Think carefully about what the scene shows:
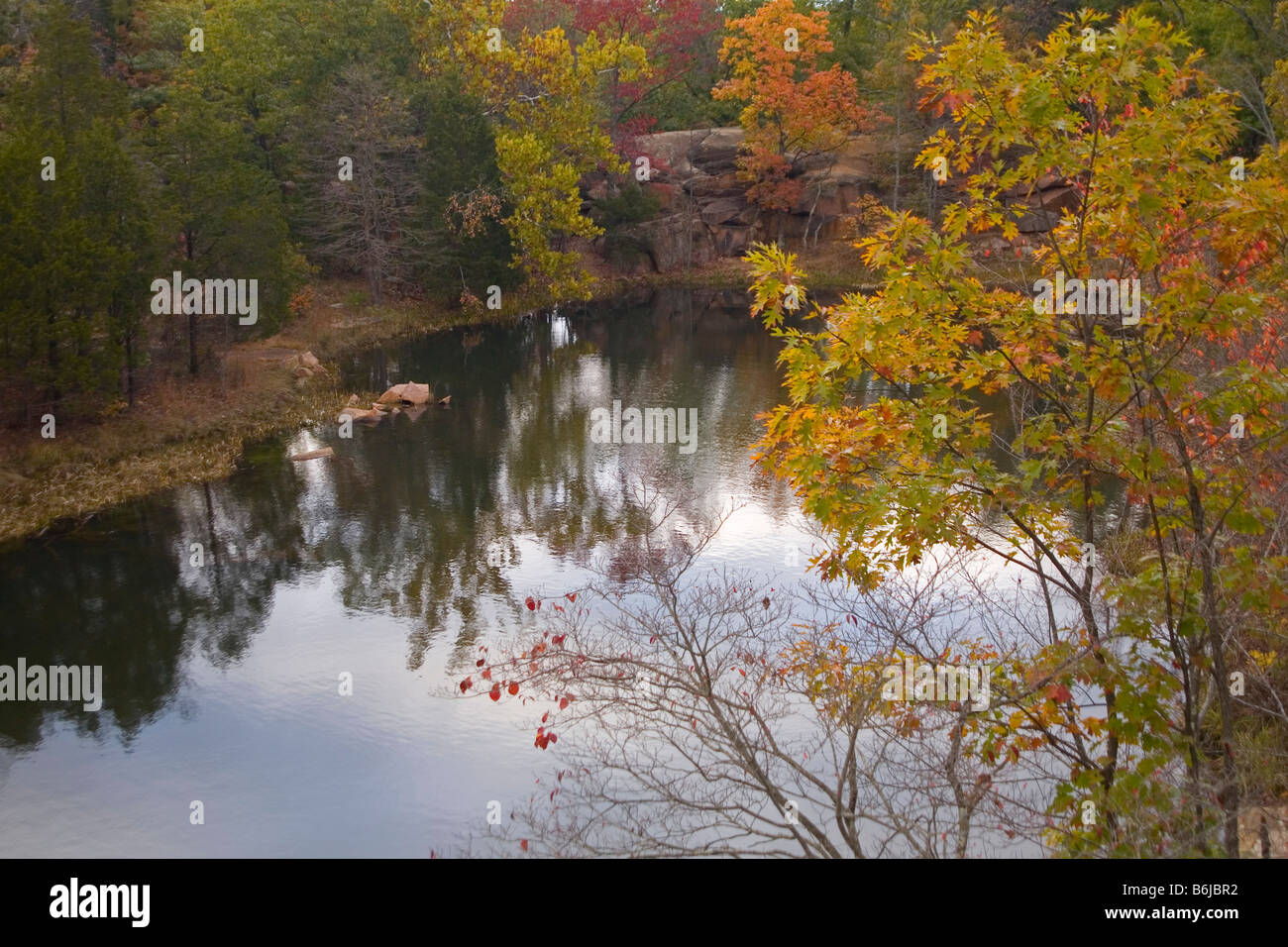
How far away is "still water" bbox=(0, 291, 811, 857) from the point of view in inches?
467

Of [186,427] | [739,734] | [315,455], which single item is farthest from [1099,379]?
[186,427]

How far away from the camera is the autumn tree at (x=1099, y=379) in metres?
7.87

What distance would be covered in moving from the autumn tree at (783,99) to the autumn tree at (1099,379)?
41.8 meters

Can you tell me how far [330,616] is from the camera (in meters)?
16.7

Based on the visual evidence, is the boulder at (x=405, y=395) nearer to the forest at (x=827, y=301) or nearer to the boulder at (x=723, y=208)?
the forest at (x=827, y=301)

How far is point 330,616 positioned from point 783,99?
39.5 m

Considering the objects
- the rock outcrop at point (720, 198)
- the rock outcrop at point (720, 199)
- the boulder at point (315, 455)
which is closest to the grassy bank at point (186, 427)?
the boulder at point (315, 455)

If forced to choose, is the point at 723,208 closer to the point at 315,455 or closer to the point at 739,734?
the point at 315,455

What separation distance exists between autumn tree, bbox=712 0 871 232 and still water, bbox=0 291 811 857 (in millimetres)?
23677

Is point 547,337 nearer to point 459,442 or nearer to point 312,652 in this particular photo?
point 459,442

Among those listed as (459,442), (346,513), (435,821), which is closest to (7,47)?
(459,442)
